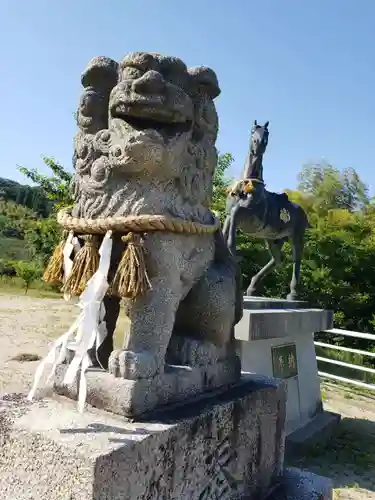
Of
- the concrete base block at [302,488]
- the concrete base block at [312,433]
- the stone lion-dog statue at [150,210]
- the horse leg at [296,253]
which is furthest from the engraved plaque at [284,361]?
the stone lion-dog statue at [150,210]

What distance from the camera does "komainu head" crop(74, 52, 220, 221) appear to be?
4.76 feet

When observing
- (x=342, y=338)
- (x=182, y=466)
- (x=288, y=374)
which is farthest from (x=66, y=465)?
(x=342, y=338)

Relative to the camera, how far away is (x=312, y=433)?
3.65m

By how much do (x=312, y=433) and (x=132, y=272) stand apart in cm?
294

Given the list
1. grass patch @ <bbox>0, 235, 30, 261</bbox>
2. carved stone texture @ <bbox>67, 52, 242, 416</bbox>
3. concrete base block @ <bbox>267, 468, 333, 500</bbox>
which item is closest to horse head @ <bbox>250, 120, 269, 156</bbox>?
carved stone texture @ <bbox>67, 52, 242, 416</bbox>

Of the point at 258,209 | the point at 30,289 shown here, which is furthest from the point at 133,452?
the point at 30,289

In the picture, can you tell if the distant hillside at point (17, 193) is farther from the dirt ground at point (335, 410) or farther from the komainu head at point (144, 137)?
the komainu head at point (144, 137)

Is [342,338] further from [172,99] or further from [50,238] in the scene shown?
[50,238]

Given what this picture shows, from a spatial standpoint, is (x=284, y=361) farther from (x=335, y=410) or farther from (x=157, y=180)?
(x=157, y=180)

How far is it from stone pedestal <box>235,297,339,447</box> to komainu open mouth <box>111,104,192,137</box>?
72.3 inches

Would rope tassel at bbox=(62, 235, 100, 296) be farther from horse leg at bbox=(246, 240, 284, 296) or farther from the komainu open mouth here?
horse leg at bbox=(246, 240, 284, 296)

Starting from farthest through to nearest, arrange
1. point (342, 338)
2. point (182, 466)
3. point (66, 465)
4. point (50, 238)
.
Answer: point (50, 238), point (342, 338), point (182, 466), point (66, 465)

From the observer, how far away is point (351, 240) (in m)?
9.03

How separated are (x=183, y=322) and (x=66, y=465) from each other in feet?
2.31
